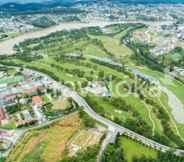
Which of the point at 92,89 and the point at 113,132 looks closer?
the point at 113,132

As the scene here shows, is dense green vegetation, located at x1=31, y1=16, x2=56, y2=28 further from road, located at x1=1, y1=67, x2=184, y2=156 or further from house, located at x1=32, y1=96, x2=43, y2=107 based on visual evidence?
road, located at x1=1, y1=67, x2=184, y2=156

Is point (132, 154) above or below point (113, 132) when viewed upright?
below

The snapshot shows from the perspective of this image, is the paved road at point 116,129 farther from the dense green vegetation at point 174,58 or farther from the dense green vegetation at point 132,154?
the dense green vegetation at point 174,58

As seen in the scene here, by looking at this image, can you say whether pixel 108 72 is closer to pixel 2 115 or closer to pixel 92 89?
pixel 92 89

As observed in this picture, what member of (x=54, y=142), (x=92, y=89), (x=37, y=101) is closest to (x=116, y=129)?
(x=54, y=142)

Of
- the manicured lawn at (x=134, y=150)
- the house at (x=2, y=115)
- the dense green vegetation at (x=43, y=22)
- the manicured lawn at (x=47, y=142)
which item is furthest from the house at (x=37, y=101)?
the dense green vegetation at (x=43, y=22)

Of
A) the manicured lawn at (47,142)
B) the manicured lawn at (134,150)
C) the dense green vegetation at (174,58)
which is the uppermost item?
the dense green vegetation at (174,58)
